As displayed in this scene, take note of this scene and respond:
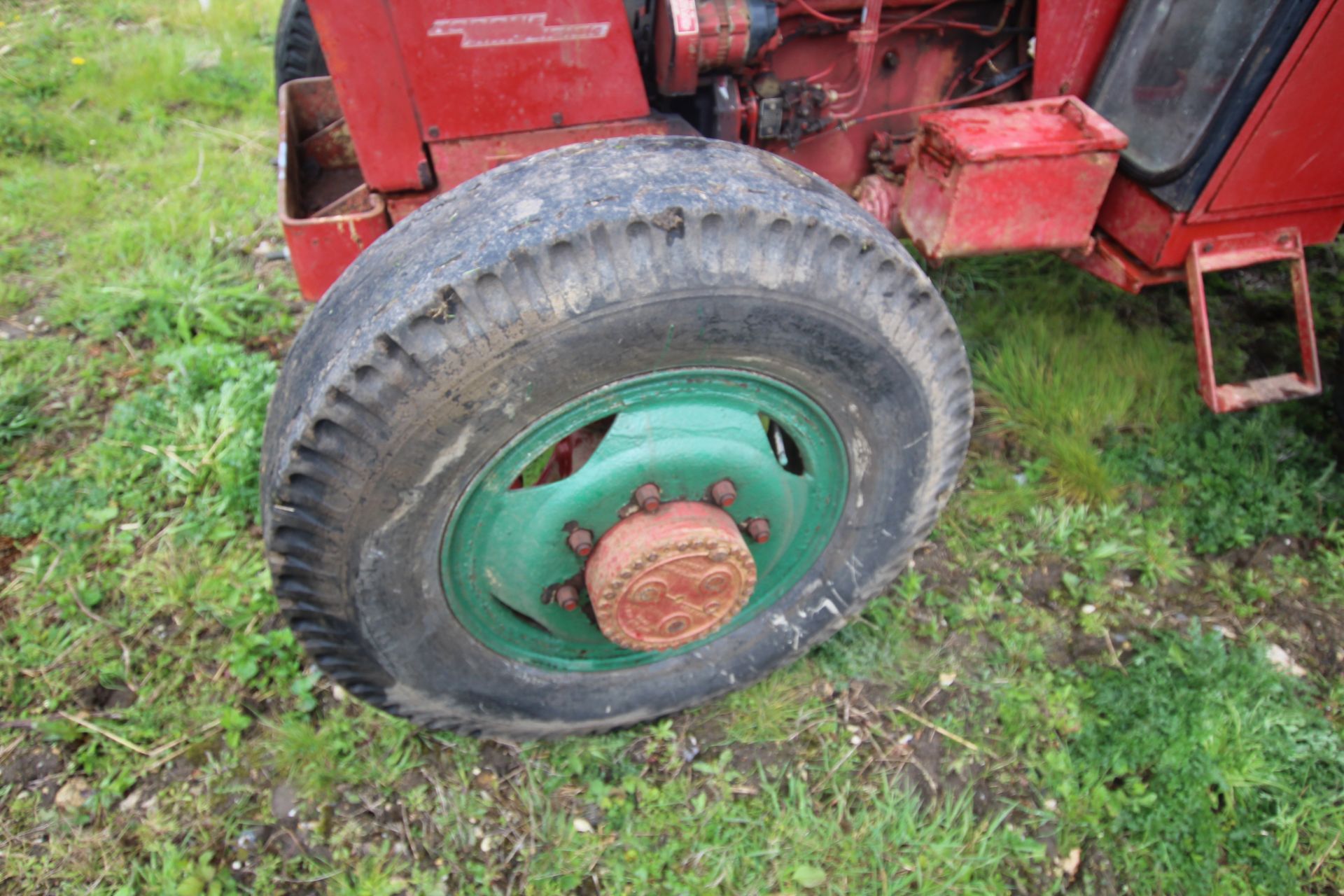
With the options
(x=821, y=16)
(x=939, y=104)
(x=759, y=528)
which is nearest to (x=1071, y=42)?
(x=939, y=104)

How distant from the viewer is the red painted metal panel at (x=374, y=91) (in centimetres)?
167

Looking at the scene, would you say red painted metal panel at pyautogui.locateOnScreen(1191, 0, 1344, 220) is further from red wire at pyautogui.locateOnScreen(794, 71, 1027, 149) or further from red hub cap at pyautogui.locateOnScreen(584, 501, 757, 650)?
red hub cap at pyautogui.locateOnScreen(584, 501, 757, 650)

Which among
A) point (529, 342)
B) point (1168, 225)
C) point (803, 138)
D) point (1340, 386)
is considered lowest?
point (1340, 386)

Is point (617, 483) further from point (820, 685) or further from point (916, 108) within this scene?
point (916, 108)

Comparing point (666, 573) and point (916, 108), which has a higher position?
point (916, 108)

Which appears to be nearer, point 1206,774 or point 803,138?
point 1206,774

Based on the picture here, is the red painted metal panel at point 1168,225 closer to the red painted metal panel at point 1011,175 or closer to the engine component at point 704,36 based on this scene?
the red painted metal panel at point 1011,175

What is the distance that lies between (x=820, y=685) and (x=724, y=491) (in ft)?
2.51

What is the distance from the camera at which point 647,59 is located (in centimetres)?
206

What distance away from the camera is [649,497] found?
1.62 metres

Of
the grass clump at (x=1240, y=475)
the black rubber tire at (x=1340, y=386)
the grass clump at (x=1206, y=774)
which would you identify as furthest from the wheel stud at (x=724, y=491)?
the black rubber tire at (x=1340, y=386)

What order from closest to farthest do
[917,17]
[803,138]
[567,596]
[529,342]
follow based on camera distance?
1. [529,342]
2. [567,596]
3. [917,17]
4. [803,138]

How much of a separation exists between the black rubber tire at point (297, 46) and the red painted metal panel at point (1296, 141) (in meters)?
2.91

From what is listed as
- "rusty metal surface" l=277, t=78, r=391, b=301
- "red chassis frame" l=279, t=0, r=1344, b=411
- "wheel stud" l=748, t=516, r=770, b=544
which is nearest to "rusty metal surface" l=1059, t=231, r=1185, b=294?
"red chassis frame" l=279, t=0, r=1344, b=411
